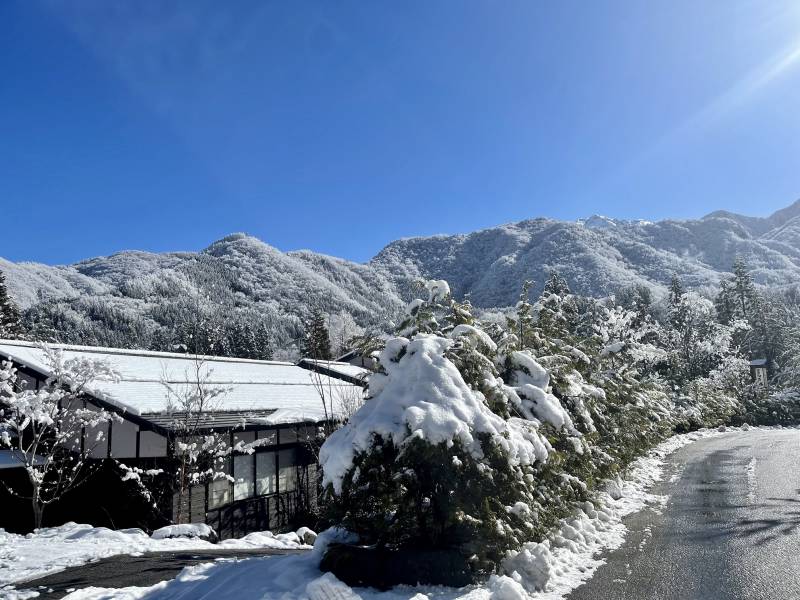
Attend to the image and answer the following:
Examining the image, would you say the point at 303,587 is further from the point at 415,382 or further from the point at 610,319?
the point at 610,319

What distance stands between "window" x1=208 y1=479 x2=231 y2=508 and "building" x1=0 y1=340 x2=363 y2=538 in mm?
23

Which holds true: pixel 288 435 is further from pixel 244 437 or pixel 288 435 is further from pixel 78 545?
pixel 78 545

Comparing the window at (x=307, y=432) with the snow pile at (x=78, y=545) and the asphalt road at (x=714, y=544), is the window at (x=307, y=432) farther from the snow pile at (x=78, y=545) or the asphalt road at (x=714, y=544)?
the asphalt road at (x=714, y=544)

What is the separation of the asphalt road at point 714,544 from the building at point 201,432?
812 cm

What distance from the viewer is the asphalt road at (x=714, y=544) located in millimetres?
5297

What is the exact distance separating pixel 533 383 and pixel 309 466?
30.2 feet

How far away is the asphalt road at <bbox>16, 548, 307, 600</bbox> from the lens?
6.05 metres

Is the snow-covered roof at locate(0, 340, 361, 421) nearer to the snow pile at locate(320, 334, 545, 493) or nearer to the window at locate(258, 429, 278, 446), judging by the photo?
the window at locate(258, 429, 278, 446)

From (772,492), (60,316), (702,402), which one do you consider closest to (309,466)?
(772,492)

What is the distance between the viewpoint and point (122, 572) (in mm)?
6742

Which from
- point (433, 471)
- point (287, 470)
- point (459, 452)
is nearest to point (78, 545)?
point (287, 470)

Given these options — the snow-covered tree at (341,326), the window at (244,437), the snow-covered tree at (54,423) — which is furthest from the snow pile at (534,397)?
the snow-covered tree at (341,326)

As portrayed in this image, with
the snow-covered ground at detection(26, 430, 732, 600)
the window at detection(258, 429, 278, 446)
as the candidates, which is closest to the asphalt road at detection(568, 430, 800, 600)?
the snow-covered ground at detection(26, 430, 732, 600)

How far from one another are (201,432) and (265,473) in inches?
102
